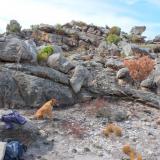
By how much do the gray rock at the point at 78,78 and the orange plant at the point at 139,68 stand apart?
3394 millimetres

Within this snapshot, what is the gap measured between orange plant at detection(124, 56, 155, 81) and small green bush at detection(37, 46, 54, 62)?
188 inches

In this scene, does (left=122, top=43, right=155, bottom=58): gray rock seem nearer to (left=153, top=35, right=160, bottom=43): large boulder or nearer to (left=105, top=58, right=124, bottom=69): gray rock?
(left=105, top=58, right=124, bottom=69): gray rock

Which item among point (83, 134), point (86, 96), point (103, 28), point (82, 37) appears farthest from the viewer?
point (103, 28)

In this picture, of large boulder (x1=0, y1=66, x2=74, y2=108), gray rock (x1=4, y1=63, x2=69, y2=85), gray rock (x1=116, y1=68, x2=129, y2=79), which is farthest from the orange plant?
large boulder (x1=0, y1=66, x2=74, y2=108)

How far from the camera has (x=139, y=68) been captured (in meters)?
26.3

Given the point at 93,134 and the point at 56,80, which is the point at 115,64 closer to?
the point at 56,80

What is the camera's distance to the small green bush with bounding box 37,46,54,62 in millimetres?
23703

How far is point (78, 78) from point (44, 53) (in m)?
2.39

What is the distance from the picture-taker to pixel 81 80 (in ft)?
77.0

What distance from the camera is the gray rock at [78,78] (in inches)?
909

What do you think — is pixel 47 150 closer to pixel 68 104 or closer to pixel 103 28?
→ pixel 68 104

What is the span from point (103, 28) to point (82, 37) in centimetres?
735

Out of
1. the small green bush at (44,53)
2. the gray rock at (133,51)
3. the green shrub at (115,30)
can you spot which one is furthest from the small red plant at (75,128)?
the green shrub at (115,30)

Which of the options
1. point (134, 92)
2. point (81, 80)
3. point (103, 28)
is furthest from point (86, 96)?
point (103, 28)
